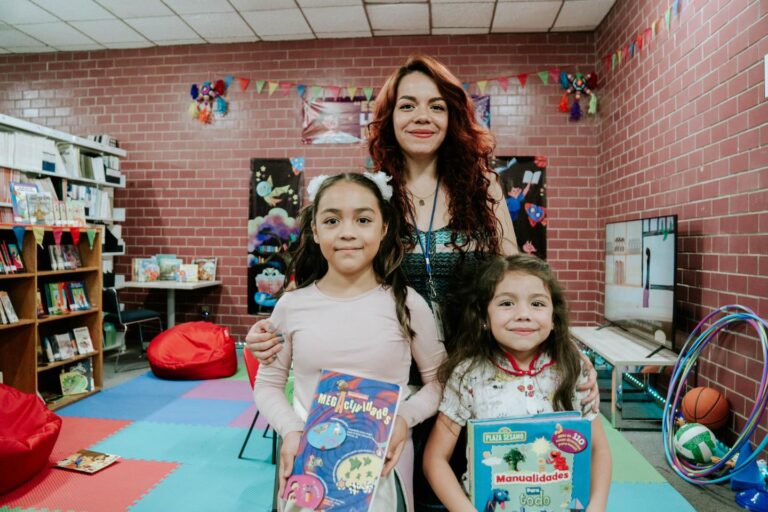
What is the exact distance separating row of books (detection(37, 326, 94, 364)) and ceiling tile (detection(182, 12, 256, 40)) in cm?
317

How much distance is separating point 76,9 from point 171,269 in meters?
2.69

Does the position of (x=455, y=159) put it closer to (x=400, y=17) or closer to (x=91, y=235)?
(x=91, y=235)

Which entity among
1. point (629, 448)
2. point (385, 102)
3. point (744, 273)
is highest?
point (385, 102)

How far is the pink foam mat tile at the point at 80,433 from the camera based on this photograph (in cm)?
283

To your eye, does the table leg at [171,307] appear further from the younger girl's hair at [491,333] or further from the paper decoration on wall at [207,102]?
the younger girl's hair at [491,333]

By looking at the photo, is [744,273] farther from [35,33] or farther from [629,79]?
[35,33]

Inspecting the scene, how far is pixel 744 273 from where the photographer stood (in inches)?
105

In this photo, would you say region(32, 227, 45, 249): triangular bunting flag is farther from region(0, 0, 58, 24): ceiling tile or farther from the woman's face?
the woman's face

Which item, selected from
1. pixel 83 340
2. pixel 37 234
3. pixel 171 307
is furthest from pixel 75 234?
pixel 171 307

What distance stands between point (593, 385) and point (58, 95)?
6.72m

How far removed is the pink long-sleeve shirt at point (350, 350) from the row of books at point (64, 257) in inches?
129

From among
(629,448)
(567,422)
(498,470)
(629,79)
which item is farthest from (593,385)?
(629,79)

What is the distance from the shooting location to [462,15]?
4836 mm

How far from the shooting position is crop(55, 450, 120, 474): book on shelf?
2566mm
